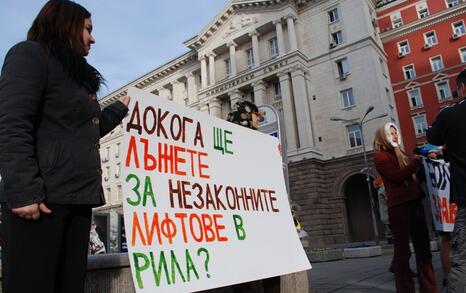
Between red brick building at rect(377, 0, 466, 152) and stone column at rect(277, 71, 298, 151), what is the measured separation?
10.2 m

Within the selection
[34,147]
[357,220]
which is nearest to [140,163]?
Result: [34,147]

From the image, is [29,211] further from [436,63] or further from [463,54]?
[436,63]

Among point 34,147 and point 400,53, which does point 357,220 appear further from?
point 34,147

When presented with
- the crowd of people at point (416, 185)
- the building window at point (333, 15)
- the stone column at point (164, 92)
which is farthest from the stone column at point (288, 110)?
the crowd of people at point (416, 185)

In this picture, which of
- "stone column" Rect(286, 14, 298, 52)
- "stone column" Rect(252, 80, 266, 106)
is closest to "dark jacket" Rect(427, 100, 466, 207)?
"stone column" Rect(286, 14, 298, 52)

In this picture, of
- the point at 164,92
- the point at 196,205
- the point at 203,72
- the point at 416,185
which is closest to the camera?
the point at 196,205

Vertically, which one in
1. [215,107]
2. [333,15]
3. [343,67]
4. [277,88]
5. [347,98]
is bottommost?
[347,98]

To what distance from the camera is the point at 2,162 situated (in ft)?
4.89

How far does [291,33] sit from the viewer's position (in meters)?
27.9

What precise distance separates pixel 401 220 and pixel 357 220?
82.5 feet

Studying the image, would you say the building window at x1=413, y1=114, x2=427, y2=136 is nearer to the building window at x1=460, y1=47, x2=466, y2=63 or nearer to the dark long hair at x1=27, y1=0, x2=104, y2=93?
the building window at x1=460, y1=47, x2=466, y2=63

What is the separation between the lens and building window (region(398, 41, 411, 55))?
31.8m

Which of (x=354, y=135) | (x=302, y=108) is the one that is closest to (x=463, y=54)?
(x=354, y=135)

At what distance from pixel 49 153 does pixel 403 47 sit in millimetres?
34946
